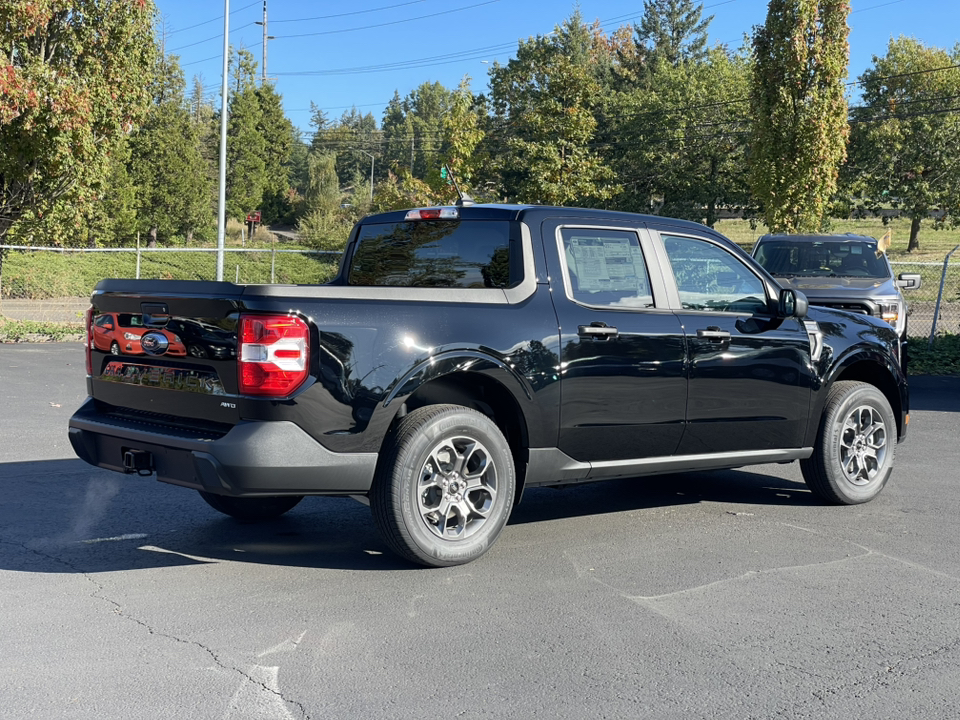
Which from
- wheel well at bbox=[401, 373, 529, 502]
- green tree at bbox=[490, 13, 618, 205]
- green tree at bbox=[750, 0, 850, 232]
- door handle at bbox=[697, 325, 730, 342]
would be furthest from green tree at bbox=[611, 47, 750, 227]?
wheel well at bbox=[401, 373, 529, 502]

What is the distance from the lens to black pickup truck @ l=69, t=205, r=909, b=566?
15.9 ft

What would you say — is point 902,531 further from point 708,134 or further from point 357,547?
point 708,134

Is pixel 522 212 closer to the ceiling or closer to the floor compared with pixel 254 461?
closer to the ceiling

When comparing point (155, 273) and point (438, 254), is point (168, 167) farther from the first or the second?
point (438, 254)

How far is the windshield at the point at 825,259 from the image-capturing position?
1386 cm

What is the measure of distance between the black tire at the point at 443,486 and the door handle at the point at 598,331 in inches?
29.4

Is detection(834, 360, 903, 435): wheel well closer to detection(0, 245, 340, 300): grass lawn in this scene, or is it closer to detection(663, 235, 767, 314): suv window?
detection(663, 235, 767, 314): suv window

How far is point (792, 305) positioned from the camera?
646 centimetres

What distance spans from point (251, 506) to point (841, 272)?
9974 mm

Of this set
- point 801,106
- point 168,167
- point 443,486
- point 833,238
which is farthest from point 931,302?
point 443,486

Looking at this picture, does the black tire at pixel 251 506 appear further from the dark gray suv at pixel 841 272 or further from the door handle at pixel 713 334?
the dark gray suv at pixel 841 272

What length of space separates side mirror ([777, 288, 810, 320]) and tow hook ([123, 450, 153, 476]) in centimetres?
382

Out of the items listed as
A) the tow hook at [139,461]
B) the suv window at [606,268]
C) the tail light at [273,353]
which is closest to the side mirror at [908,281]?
the suv window at [606,268]

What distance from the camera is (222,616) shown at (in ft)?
14.9
